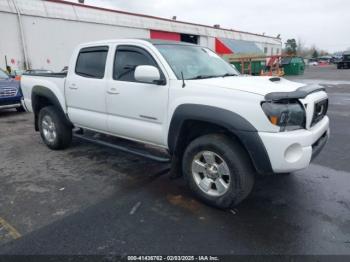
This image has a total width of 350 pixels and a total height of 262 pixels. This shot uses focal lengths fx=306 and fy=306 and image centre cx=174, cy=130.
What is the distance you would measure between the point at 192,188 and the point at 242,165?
2.41 feet

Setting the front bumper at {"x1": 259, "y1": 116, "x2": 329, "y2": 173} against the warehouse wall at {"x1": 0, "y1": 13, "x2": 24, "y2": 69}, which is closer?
the front bumper at {"x1": 259, "y1": 116, "x2": 329, "y2": 173}

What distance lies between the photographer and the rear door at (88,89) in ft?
14.9

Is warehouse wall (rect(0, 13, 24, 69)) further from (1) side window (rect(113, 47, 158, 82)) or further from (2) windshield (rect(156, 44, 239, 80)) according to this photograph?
(2) windshield (rect(156, 44, 239, 80))

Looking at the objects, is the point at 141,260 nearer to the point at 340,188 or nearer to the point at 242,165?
the point at 242,165

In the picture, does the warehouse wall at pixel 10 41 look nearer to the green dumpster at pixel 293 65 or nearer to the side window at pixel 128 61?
the side window at pixel 128 61

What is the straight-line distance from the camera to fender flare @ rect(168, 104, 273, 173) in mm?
2975

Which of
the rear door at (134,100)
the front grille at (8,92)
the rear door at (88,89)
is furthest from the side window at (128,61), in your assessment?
the front grille at (8,92)

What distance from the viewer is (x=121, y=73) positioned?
14.0 ft

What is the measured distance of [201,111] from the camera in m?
3.28

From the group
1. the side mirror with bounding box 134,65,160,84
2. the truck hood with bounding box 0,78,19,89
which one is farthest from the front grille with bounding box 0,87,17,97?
the side mirror with bounding box 134,65,160,84

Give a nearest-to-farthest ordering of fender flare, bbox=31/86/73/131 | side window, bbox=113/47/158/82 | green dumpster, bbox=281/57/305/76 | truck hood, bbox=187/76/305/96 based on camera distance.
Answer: truck hood, bbox=187/76/305/96
side window, bbox=113/47/158/82
fender flare, bbox=31/86/73/131
green dumpster, bbox=281/57/305/76

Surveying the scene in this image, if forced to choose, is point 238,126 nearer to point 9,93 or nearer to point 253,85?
point 253,85

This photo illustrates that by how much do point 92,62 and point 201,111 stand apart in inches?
91.6

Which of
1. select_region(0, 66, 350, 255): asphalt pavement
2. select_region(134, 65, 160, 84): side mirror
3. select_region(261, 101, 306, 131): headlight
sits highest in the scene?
select_region(134, 65, 160, 84): side mirror
